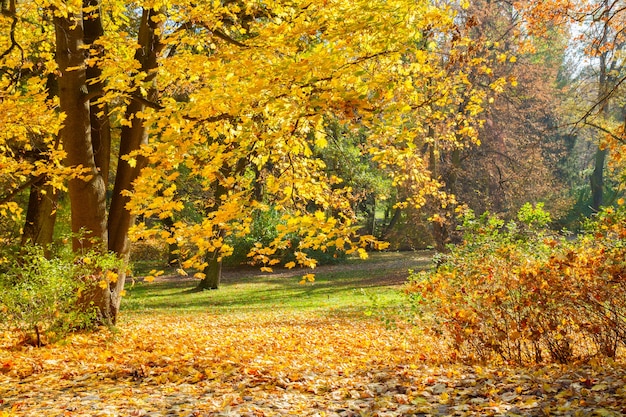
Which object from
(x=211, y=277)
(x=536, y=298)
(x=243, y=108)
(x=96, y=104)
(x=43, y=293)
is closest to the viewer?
(x=243, y=108)

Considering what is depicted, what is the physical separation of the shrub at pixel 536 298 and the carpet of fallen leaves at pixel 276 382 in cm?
39

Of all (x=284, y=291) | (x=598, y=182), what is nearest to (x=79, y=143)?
(x=284, y=291)

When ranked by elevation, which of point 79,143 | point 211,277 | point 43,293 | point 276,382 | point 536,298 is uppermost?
point 79,143

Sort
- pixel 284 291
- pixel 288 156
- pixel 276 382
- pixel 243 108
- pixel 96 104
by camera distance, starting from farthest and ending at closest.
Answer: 1. pixel 284 291
2. pixel 96 104
3. pixel 288 156
4. pixel 276 382
5. pixel 243 108

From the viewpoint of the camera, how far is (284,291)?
1981 centimetres

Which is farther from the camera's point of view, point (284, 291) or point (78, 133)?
point (284, 291)

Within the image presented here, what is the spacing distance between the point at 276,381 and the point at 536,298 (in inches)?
108

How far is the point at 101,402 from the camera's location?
16.3 feet

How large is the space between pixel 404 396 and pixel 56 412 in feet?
9.33

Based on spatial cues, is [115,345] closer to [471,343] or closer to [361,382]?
[361,382]

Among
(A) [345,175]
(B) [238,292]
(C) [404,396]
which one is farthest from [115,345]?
(A) [345,175]

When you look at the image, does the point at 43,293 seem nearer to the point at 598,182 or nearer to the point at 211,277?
the point at 211,277

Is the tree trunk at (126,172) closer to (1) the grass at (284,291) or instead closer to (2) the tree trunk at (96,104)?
(2) the tree trunk at (96,104)

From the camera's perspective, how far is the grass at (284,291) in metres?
15.8
